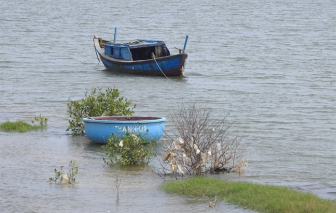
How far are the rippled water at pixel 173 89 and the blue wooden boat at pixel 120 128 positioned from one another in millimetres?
335

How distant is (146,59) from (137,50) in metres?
0.58

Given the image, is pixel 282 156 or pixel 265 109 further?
pixel 265 109

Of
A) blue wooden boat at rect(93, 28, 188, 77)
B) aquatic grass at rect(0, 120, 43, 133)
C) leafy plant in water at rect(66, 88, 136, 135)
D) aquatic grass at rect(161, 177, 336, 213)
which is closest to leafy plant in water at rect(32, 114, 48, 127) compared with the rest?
aquatic grass at rect(0, 120, 43, 133)

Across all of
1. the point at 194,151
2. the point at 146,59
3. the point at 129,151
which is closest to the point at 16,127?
the point at 129,151

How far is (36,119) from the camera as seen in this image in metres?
18.0

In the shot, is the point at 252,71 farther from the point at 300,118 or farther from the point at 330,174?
the point at 330,174

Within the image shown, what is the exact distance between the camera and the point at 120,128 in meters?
14.9

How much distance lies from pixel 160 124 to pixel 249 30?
115ft

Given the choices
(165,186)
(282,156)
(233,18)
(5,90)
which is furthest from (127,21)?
(165,186)

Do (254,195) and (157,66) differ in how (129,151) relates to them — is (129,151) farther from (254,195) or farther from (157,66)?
(157,66)

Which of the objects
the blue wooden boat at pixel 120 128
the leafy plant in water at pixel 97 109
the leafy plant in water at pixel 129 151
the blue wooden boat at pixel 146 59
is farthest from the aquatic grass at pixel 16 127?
the blue wooden boat at pixel 146 59

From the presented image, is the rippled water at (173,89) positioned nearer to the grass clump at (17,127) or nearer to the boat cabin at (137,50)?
the grass clump at (17,127)

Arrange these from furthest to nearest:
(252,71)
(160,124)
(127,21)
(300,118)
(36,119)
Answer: (127,21), (252,71), (300,118), (36,119), (160,124)

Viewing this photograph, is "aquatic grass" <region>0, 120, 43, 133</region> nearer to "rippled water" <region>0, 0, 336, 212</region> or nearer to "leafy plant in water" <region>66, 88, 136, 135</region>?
"rippled water" <region>0, 0, 336, 212</region>
